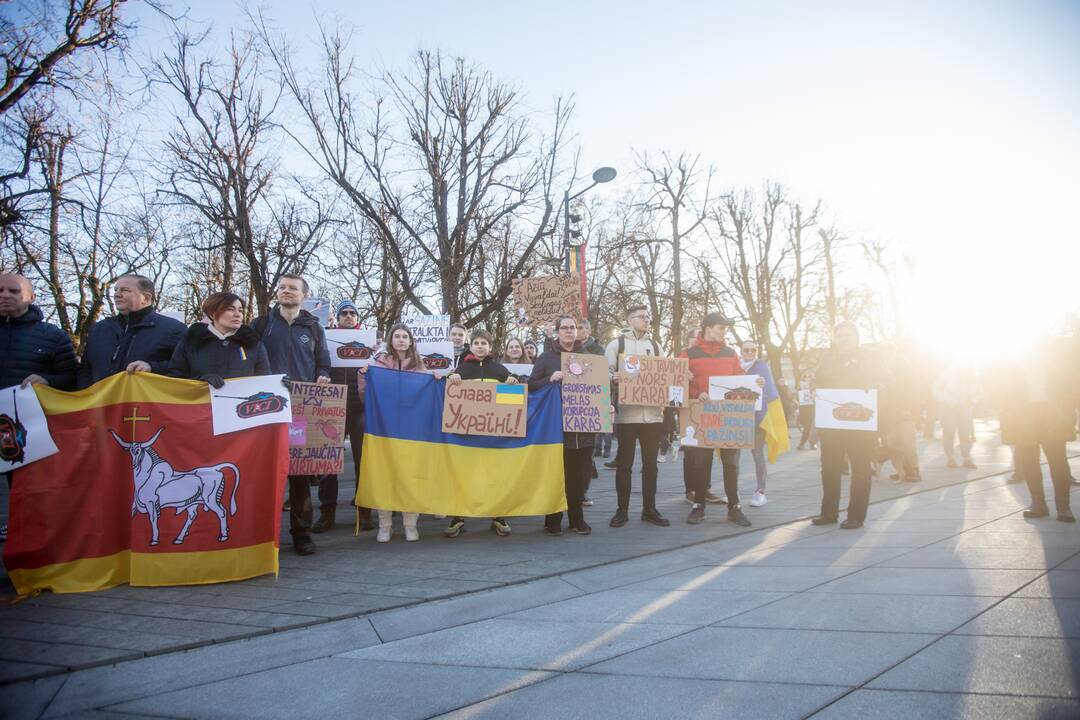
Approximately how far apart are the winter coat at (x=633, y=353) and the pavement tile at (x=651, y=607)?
238 centimetres

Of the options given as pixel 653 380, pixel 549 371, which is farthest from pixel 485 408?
pixel 653 380

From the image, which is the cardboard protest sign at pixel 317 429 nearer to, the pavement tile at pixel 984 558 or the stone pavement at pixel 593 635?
the stone pavement at pixel 593 635

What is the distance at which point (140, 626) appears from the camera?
345 cm

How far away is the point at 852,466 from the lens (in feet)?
19.4

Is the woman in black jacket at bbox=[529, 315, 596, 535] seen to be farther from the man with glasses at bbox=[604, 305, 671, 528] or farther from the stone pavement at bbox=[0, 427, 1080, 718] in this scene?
the stone pavement at bbox=[0, 427, 1080, 718]

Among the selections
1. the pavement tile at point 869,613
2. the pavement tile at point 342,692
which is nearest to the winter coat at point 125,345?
the pavement tile at point 342,692

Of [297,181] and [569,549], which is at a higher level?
[297,181]

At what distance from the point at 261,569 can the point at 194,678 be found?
1.58 metres

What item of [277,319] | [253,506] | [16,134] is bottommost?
[253,506]

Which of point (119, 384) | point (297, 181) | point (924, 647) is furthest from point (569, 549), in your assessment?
point (297, 181)

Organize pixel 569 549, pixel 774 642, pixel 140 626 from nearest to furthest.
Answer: pixel 774 642 → pixel 140 626 → pixel 569 549

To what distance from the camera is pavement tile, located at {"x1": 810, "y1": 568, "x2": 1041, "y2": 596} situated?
3750 millimetres

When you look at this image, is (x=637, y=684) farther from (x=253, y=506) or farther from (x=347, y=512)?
(x=347, y=512)

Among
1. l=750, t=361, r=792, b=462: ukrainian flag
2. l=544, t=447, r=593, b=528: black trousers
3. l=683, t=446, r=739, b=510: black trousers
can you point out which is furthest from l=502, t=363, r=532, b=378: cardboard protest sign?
l=750, t=361, r=792, b=462: ukrainian flag
